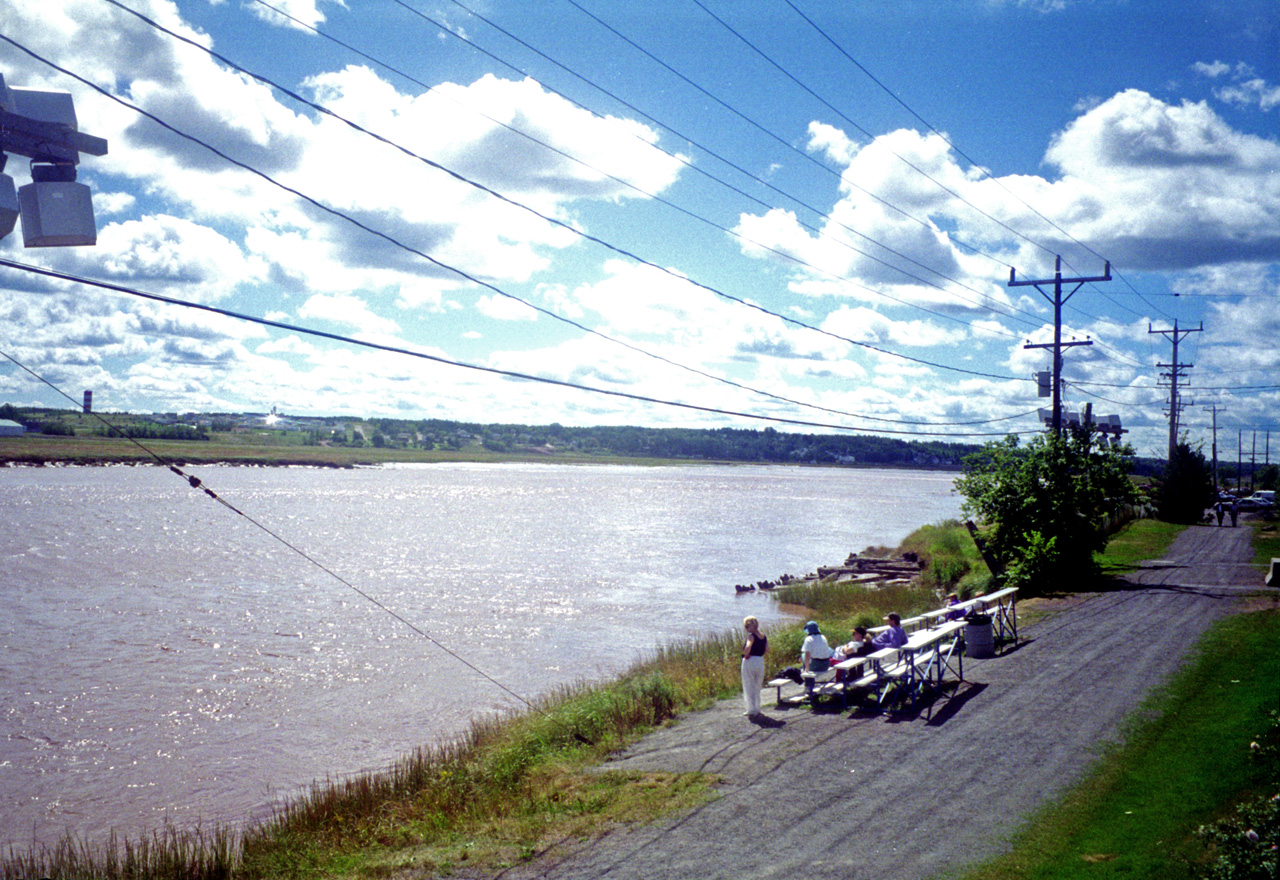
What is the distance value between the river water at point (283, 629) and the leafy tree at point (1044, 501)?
7800 mm

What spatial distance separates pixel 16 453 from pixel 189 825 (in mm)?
130947

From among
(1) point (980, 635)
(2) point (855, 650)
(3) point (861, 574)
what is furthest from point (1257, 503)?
(2) point (855, 650)

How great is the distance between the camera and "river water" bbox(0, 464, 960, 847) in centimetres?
1638

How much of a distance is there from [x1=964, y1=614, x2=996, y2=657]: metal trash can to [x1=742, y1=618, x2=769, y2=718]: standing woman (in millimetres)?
5308

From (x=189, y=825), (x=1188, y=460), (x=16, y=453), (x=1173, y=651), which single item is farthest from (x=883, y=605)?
(x=16, y=453)

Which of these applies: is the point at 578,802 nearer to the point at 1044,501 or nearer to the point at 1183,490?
the point at 1044,501

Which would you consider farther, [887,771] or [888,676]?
[888,676]

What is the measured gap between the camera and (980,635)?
16.7 meters

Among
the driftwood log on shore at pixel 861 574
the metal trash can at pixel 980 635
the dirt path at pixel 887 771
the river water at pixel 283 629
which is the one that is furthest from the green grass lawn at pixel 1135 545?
the dirt path at pixel 887 771

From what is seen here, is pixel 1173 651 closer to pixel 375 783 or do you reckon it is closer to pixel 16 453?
pixel 375 783

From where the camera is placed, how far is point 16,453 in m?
121

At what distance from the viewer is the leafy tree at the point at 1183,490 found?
5434 cm

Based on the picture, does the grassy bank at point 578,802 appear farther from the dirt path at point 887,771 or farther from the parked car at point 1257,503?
the parked car at point 1257,503

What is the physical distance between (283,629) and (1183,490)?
50836 millimetres
